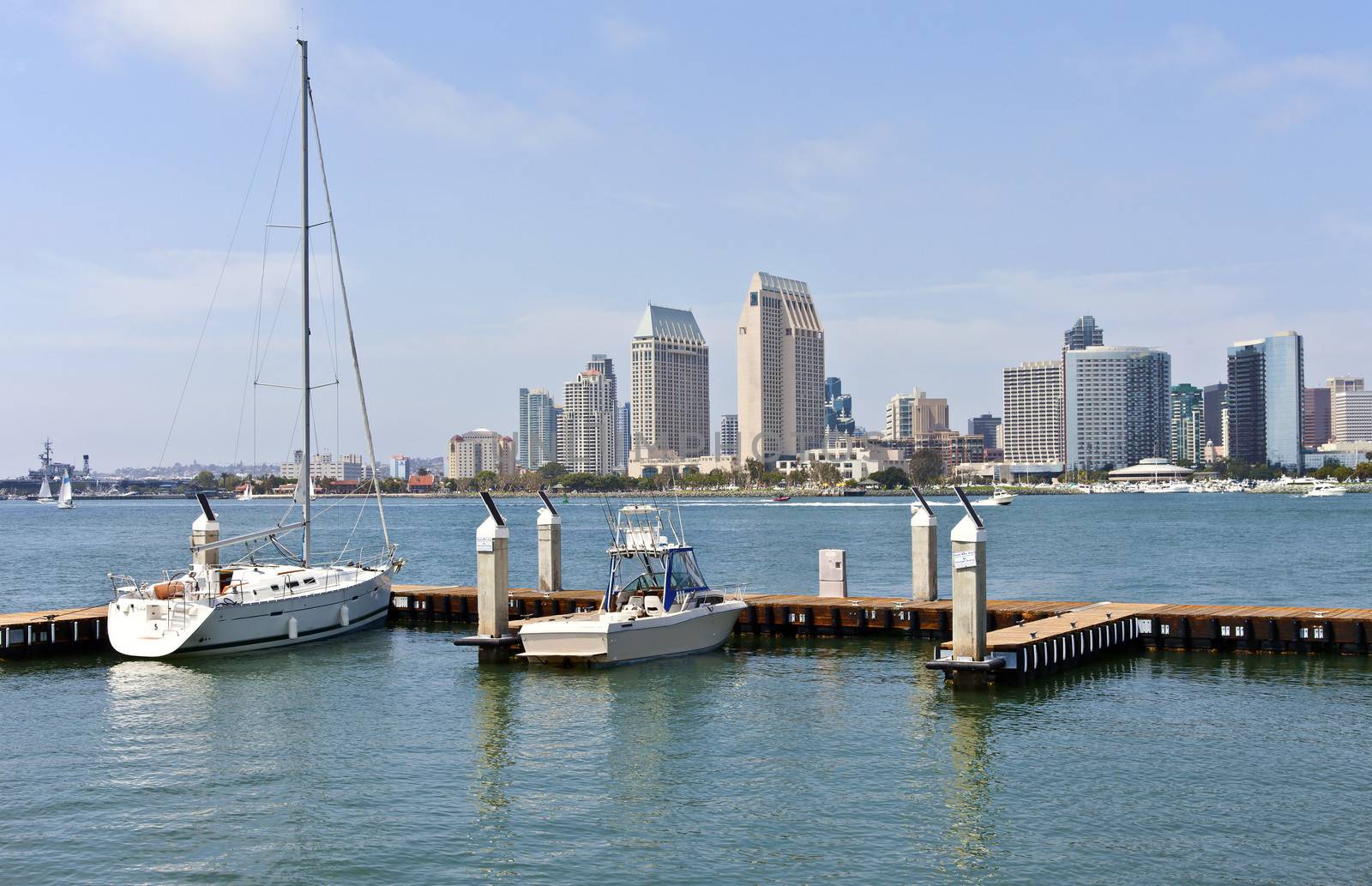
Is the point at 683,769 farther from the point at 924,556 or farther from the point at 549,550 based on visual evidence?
the point at 549,550

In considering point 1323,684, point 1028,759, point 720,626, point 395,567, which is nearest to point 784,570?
point 395,567

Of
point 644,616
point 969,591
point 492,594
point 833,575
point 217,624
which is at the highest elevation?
point 969,591

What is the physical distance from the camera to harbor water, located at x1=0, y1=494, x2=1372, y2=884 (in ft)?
65.5

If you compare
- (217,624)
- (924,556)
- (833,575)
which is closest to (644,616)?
(924,556)

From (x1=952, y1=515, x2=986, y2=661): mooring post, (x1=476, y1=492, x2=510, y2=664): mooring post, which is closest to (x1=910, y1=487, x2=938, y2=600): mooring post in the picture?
(x1=952, y1=515, x2=986, y2=661): mooring post

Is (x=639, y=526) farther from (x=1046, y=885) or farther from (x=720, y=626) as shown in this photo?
(x=1046, y=885)

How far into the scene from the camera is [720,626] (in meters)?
39.6

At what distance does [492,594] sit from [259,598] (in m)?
8.68

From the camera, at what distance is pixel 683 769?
25.6m

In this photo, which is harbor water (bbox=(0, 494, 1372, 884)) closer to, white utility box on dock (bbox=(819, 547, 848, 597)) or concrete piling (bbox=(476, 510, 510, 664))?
concrete piling (bbox=(476, 510, 510, 664))

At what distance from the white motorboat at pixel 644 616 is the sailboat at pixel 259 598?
925cm

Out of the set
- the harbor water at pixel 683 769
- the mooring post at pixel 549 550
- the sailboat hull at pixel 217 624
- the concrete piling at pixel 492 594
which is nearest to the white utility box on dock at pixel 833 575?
the harbor water at pixel 683 769

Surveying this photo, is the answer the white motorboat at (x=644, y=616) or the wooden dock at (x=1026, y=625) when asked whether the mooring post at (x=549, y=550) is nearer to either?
the wooden dock at (x=1026, y=625)

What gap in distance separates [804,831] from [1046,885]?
426 centimetres
